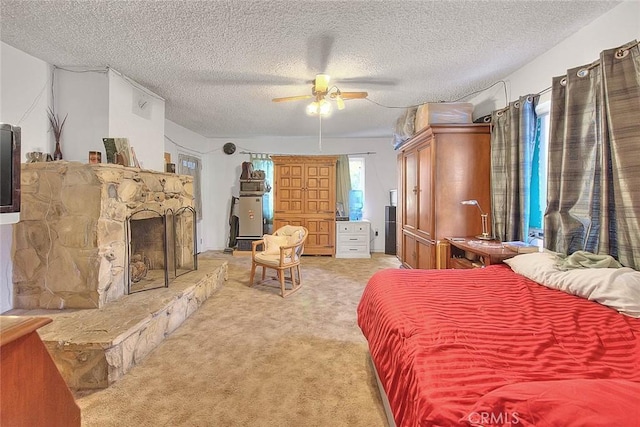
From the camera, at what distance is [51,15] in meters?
1.96

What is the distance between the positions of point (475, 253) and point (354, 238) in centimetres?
324

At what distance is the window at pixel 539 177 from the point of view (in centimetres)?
262

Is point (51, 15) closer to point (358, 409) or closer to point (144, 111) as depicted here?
point (144, 111)

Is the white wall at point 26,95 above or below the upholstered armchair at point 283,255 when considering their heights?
above

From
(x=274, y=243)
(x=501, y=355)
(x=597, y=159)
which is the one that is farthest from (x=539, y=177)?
(x=274, y=243)

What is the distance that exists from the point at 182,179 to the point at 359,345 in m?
2.86

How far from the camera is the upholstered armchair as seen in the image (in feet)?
11.6

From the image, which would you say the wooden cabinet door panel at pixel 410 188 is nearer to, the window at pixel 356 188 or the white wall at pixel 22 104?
the window at pixel 356 188

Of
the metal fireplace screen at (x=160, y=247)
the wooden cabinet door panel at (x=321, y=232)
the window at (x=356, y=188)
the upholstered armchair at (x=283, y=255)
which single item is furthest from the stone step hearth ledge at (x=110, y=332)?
the window at (x=356, y=188)

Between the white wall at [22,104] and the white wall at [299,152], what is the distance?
11.3 ft

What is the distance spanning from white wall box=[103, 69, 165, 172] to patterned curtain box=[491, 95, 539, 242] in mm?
3820

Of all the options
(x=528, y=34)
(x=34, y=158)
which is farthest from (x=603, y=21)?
(x=34, y=158)

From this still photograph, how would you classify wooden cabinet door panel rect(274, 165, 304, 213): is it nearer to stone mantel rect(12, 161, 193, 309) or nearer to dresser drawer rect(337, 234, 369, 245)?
dresser drawer rect(337, 234, 369, 245)

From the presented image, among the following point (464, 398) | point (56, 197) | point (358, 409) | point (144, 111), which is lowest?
point (358, 409)
